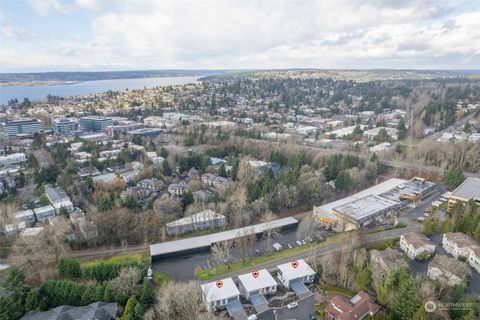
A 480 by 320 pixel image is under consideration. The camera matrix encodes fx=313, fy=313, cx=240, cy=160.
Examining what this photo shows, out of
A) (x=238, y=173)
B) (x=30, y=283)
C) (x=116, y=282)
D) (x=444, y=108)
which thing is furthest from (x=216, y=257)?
(x=444, y=108)

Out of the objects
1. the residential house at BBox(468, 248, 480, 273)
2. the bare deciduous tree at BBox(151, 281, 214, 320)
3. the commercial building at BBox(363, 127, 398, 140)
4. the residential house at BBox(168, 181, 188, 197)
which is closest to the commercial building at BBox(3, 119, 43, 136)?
the residential house at BBox(168, 181, 188, 197)

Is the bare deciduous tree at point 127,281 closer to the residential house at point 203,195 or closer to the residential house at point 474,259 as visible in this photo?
the residential house at point 203,195

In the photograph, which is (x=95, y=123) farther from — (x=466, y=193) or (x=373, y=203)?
(x=466, y=193)

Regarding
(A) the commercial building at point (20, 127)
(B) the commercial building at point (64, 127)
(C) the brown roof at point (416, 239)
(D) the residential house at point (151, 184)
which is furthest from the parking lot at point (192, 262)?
(A) the commercial building at point (20, 127)

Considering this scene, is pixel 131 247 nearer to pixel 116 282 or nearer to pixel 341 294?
pixel 116 282

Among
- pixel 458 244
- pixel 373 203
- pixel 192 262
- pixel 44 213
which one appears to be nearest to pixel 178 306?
pixel 192 262

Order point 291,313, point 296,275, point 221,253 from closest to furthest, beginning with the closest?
point 291,313
point 296,275
point 221,253
